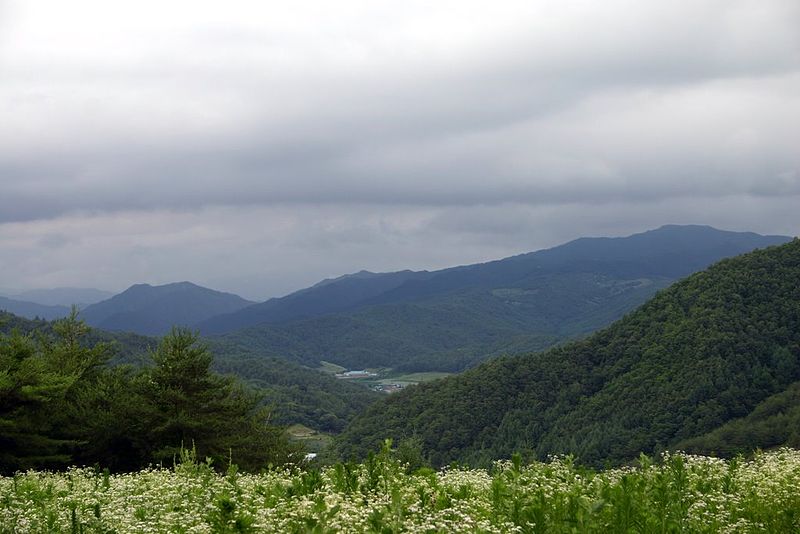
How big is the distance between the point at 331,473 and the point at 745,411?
134 m

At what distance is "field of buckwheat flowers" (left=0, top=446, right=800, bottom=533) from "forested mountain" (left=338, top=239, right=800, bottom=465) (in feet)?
352

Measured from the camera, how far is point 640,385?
140 meters

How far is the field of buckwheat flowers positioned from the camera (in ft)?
26.8

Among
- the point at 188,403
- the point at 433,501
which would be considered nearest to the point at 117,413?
the point at 188,403

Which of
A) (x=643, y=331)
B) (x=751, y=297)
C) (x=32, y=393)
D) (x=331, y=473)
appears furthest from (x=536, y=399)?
(x=331, y=473)

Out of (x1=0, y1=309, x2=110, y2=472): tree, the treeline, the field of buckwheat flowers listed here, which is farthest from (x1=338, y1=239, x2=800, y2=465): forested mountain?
the field of buckwheat flowers

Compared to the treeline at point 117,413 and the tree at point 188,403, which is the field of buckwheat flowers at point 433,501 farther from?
the tree at point 188,403

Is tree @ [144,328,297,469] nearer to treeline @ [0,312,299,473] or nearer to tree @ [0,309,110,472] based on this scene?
treeline @ [0,312,299,473]

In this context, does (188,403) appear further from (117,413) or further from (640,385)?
(640,385)

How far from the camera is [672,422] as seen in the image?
4911 inches

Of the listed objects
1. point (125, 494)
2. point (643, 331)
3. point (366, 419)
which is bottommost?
point (366, 419)

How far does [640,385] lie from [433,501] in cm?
14067

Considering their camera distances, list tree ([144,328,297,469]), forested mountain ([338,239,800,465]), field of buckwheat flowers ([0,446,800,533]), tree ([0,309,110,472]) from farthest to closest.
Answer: forested mountain ([338,239,800,465]), tree ([144,328,297,469]), tree ([0,309,110,472]), field of buckwheat flowers ([0,446,800,533])

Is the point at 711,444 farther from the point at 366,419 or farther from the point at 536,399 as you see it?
the point at 366,419
